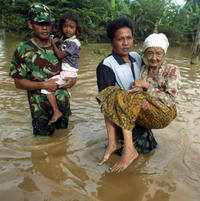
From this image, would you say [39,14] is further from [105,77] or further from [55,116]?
[55,116]

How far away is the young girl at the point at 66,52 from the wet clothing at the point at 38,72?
0.25 feet

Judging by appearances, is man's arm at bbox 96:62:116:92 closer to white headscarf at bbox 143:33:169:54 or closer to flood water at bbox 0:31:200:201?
white headscarf at bbox 143:33:169:54

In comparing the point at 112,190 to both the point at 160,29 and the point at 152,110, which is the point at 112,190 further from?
the point at 160,29

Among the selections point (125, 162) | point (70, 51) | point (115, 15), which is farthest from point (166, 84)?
point (115, 15)

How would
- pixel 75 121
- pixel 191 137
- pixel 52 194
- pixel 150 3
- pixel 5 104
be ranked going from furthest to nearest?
pixel 150 3 → pixel 5 104 → pixel 75 121 → pixel 191 137 → pixel 52 194

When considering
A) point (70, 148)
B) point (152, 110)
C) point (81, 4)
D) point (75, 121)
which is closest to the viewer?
point (152, 110)

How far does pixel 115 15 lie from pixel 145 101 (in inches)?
550

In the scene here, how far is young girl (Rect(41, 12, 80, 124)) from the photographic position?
10.3ft

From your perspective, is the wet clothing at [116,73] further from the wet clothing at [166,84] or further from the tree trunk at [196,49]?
the tree trunk at [196,49]

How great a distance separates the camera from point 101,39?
15234 millimetres

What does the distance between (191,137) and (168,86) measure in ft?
3.66

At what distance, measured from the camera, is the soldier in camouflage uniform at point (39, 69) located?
2926 mm

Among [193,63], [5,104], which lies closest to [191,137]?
[5,104]

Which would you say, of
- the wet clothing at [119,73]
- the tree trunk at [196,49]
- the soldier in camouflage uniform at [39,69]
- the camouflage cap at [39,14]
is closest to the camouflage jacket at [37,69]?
the soldier in camouflage uniform at [39,69]
